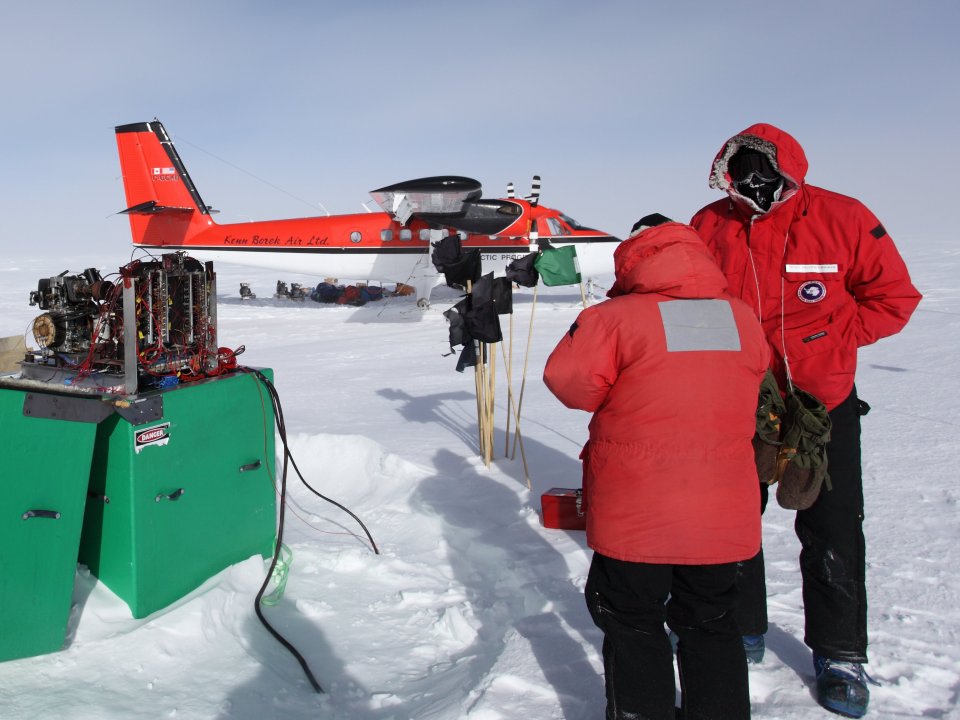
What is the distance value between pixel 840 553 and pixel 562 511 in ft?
5.04

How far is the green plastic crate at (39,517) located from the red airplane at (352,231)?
1188 centimetres

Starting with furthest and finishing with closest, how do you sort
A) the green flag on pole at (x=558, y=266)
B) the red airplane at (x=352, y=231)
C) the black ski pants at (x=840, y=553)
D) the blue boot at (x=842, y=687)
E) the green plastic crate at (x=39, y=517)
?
1. the red airplane at (x=352, y=231)
2. the green flag on pole at (x=558, y=266)
3. the green plastic crate at (x=39, y=517)
4. the black ski pants at (x=840, y=553)
5. the blue boot at (x=842, y=687)

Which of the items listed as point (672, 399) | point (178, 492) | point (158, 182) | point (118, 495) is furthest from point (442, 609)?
point (158, 182)

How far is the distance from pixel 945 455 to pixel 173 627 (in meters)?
4.73

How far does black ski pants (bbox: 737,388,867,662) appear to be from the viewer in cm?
226

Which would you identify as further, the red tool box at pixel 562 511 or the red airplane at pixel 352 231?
the red airplane at pixel 352 231

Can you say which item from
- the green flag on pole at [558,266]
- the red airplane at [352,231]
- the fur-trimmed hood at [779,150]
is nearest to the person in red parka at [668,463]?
the fur-trimmed hood at [779,150]

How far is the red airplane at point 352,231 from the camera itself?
14.5 m

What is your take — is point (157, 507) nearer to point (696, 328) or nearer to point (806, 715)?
point (696, 328)

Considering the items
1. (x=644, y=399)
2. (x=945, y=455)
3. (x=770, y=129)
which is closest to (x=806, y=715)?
(x=644, y=399)

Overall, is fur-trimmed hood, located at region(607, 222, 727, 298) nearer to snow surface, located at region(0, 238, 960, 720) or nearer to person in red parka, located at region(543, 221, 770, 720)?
person in red parka, located at region(543, 221, 770, 720)

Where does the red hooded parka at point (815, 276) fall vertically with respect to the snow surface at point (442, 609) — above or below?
above

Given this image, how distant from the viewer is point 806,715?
2.16m

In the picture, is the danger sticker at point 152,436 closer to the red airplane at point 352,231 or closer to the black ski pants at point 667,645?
the black ski pants at point 667,645
